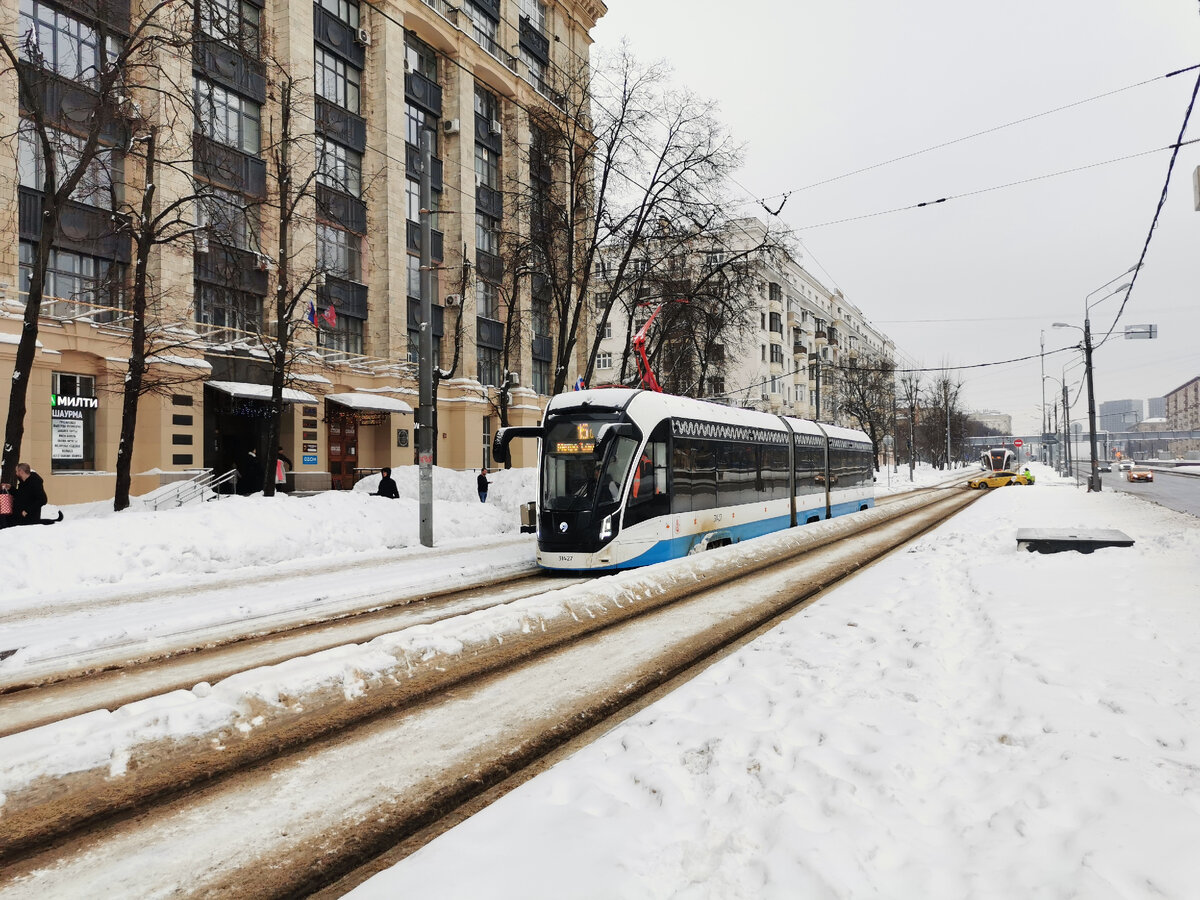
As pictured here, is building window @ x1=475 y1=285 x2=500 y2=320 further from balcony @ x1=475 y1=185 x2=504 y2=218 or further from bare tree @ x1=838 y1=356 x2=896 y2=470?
bare tree @ x1=838 y1=356 x2=896 y2=470

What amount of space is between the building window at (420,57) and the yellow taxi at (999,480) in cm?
3773

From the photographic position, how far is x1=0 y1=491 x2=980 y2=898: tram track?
3061 mm

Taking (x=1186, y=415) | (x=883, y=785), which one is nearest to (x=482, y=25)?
(x=883, y=785)

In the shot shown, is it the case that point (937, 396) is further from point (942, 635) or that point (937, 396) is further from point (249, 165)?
point (942, 635)

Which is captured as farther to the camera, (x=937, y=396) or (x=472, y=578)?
(x=937, y=396)

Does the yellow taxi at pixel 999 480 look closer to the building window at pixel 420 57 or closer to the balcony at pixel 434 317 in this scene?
the balcony at pixel 434 317

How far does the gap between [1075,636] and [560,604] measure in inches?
181

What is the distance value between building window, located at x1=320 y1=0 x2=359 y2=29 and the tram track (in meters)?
32.7

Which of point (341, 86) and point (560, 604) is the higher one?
point (341, 86)

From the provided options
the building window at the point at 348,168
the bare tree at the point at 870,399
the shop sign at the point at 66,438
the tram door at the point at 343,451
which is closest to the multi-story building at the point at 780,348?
the bare tree at the point at 870,399

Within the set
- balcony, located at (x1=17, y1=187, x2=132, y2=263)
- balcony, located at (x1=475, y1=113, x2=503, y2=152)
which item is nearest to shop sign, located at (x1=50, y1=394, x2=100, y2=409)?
balcony, located at (x1=17, y1=187, x2=132, y2=263)

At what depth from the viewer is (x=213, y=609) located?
8.83 meters

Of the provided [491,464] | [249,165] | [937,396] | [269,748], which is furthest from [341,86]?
[937,396]

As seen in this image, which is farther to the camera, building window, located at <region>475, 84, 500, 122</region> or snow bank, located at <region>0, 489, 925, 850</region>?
building window, located at <region>475, 84, 500, 122</region>
